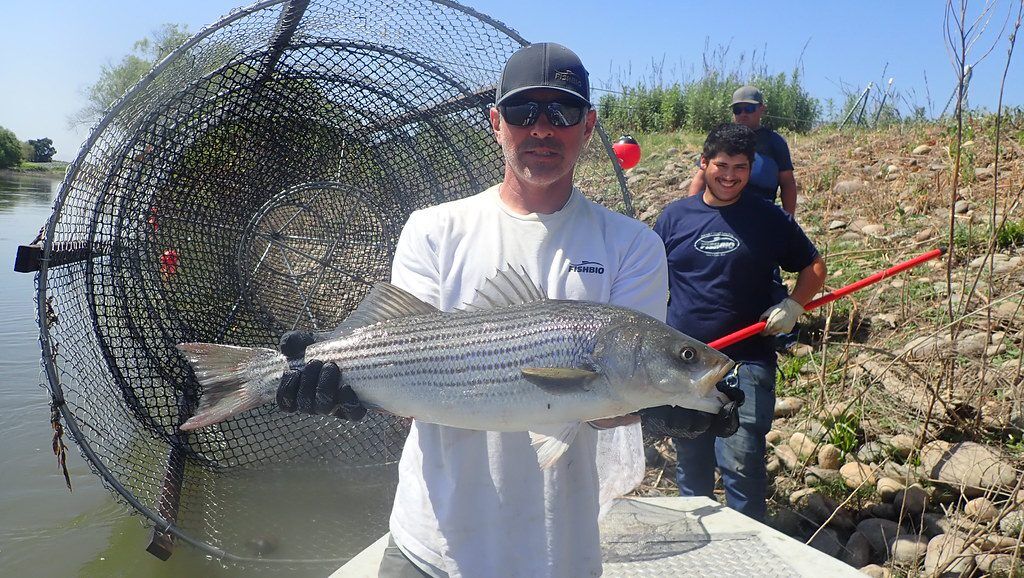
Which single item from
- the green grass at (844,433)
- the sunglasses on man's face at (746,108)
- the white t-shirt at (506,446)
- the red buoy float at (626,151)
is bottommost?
the green grass at (844,433)

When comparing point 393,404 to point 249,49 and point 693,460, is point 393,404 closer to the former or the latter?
point 693,460

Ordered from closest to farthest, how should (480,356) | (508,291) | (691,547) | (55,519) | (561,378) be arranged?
(561,378), (480,356), (508,291), (691,547), (55,519)

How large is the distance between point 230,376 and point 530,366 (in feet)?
4.18

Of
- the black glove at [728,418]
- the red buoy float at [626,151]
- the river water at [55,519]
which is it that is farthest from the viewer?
the red buoy float at [626,151]

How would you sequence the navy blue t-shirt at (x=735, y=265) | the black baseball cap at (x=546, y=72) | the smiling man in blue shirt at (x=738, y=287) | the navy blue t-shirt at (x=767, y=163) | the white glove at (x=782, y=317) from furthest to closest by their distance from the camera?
1. the navy blue t-shirt at (x=767, y=163)
2. the navy blue t-shirt at (x=735, y=265)
3. the smiling man in blue shirt at (x=738, y=287)
4. the white glove at (x=782, y=317)
5. the black baseball cap at (x=546, y=72)

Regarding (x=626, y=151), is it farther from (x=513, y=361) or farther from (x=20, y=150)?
(x=20, y=150)

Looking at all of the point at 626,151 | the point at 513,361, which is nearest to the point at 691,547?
the point at 513,361

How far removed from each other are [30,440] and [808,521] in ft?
23.8

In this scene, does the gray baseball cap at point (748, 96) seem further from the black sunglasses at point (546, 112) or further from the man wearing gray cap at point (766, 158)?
the black sunglasses at point (546, 112)

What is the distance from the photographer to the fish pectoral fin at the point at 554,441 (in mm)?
2502

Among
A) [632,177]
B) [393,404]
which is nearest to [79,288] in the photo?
[393,404]

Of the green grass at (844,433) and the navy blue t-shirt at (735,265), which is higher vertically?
the navy blue t-shirt at (735,265)

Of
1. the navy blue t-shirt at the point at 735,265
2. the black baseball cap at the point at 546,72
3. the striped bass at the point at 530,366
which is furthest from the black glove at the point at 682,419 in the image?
the navy blue t-shirt at the point at 735,265

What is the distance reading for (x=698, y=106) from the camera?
18203 mm
